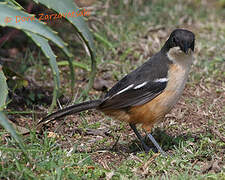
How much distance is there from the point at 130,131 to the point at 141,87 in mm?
856

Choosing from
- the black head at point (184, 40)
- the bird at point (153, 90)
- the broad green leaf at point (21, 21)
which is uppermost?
the broad green leaf at point (21, 21)

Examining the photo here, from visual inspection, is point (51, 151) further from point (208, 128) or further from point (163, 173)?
point (208, 128)

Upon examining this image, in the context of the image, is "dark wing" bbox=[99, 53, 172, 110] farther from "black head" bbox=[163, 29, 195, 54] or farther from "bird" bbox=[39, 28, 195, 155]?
"black head" bbox=[163, 29, 195, 54]

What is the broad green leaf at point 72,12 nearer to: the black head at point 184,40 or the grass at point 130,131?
the black head at point 184,40

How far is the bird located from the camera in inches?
186

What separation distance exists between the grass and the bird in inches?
14.3

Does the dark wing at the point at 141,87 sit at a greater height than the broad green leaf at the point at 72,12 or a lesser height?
lesser

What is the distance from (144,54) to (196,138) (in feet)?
8.67

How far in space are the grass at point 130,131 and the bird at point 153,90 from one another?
1.19ft

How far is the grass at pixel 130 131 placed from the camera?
4105 millimetres

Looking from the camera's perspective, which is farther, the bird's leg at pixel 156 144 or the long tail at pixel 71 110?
the long tail at pixel 71 110

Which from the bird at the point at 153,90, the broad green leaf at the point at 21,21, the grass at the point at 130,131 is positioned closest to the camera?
the broad green leaf at the point at 21,21

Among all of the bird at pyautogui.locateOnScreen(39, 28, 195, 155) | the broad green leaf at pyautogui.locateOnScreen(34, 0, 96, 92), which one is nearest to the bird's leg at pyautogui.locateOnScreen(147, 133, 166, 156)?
the bird at pyautogui.locateOnScreen(39, 28, 195, 155)

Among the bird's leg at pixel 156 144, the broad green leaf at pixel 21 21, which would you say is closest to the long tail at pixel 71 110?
the bird's leg at pixel 156 144
